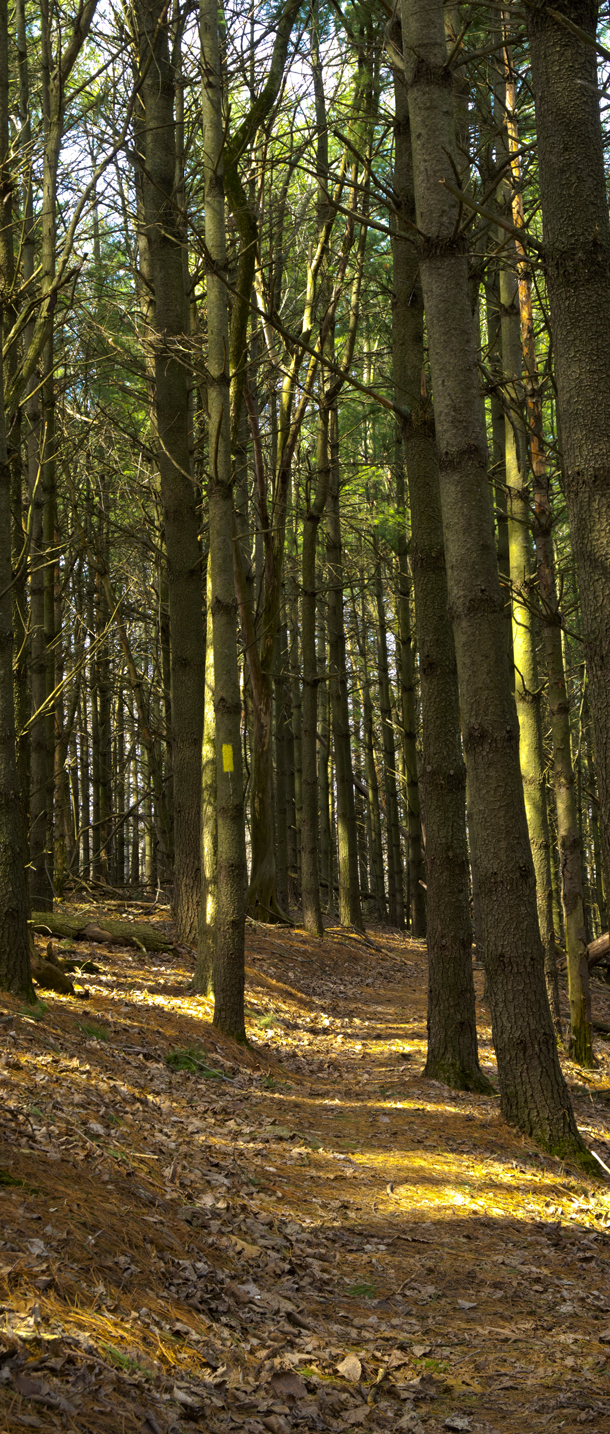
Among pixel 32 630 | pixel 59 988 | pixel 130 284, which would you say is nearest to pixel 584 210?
pixel 59 988

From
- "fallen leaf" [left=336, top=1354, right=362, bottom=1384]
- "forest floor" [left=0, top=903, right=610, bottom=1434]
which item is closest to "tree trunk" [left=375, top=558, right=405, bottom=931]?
"forest floor" [left=0, top=903, right=610, bottom=1434]

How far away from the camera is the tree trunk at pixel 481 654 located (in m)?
5.48

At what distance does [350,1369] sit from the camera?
3000 millimetres

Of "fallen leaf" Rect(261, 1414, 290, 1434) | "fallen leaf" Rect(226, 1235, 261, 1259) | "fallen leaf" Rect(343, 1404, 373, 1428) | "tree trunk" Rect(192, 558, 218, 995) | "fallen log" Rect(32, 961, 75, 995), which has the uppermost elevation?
"tree trunk" Rect(192, 558, 218, 995)

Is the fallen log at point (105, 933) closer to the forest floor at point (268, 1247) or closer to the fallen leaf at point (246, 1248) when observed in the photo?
A: the forest floor at point (268, 1247)

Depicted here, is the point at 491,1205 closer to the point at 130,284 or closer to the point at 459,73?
the point at 459,73

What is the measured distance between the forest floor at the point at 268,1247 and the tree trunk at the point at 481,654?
0.41m

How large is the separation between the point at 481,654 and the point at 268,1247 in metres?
3.26

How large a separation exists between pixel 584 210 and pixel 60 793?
1167cm

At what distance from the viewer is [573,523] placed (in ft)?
10.3

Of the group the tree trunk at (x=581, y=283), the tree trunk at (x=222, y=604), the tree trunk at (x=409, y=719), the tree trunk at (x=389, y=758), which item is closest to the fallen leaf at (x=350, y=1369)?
the tree trunk at (x=581, y=283)

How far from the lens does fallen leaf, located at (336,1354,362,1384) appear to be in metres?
2.97

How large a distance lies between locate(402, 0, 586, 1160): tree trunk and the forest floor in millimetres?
410

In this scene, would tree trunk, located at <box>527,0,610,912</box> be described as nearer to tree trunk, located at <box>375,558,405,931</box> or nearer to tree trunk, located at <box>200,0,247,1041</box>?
tree trunk, located at <box>200,0,247,1041</box>
